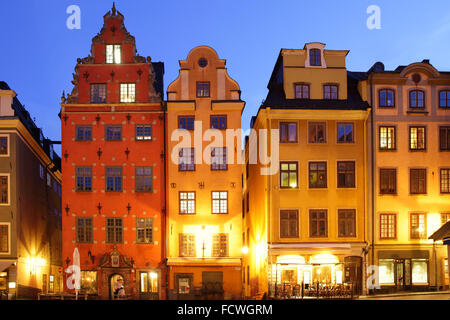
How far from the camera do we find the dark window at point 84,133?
46219 millimetres

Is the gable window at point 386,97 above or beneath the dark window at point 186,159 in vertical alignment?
above

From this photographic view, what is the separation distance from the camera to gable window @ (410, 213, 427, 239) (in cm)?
4503

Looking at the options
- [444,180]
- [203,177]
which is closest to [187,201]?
[203,177]

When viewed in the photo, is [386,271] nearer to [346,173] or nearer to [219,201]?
[346,173]

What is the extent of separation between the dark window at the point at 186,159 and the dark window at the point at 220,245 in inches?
211

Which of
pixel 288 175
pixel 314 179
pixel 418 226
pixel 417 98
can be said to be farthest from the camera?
pixel 417 98

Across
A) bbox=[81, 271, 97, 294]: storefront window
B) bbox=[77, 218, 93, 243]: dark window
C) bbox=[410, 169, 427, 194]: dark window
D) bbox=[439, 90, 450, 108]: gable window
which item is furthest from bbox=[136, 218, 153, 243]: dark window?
bbox=[439, 90, 450, 108]: gable window

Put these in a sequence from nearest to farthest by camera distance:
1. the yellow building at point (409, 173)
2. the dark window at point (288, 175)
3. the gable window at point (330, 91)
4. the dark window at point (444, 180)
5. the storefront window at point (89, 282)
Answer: the storefront window at point (89, 282)
the yellow building at point (409, 173)
the dark window at point (288, 175)
the dark window at point (444, 180)
the gable window at point (330, 91)

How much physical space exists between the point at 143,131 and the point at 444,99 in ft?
74.5

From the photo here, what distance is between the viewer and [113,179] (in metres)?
45.9

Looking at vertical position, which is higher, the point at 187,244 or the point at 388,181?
the point at 388,181

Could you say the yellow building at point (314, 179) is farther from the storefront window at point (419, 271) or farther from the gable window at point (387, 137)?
the storefront window at point (419, 271)

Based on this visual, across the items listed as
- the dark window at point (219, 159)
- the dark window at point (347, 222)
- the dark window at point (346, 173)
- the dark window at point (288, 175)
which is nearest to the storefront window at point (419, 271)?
the dark window at point (347, 222)
